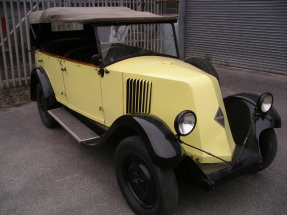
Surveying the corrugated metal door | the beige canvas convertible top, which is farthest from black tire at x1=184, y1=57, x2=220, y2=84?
the corrugated metal door

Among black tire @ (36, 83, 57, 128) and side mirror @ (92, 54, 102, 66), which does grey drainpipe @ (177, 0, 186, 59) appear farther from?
side mirror @ (92, 54, 102, 66)

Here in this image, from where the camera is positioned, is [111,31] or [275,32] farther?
[275,32]

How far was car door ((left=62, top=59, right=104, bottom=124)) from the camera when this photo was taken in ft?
11.2

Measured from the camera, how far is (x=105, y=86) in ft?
10.7

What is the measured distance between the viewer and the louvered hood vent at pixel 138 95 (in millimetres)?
2824

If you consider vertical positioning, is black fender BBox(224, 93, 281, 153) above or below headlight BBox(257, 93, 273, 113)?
below

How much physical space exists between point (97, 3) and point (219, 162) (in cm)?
619

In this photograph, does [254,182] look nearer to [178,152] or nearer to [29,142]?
[178,152]

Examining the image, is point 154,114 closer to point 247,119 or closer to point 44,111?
point 247,119

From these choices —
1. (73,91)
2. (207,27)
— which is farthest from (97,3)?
(73,91)

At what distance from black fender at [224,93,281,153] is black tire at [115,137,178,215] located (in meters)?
1.11

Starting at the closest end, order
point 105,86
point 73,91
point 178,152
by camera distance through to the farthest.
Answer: point 178,152, point 105,86, point 73,91

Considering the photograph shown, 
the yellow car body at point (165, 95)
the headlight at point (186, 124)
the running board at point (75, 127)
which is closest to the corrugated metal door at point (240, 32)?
the yellow car body at point (165, 95)

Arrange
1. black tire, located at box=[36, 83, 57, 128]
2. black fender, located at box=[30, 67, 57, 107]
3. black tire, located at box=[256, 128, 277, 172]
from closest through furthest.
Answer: black tire, located at box=[256, 128, 277, 172], black fender, located at box=[30, 67, 57, 107], black tire, located at box=[36, 83, 57, 128]
